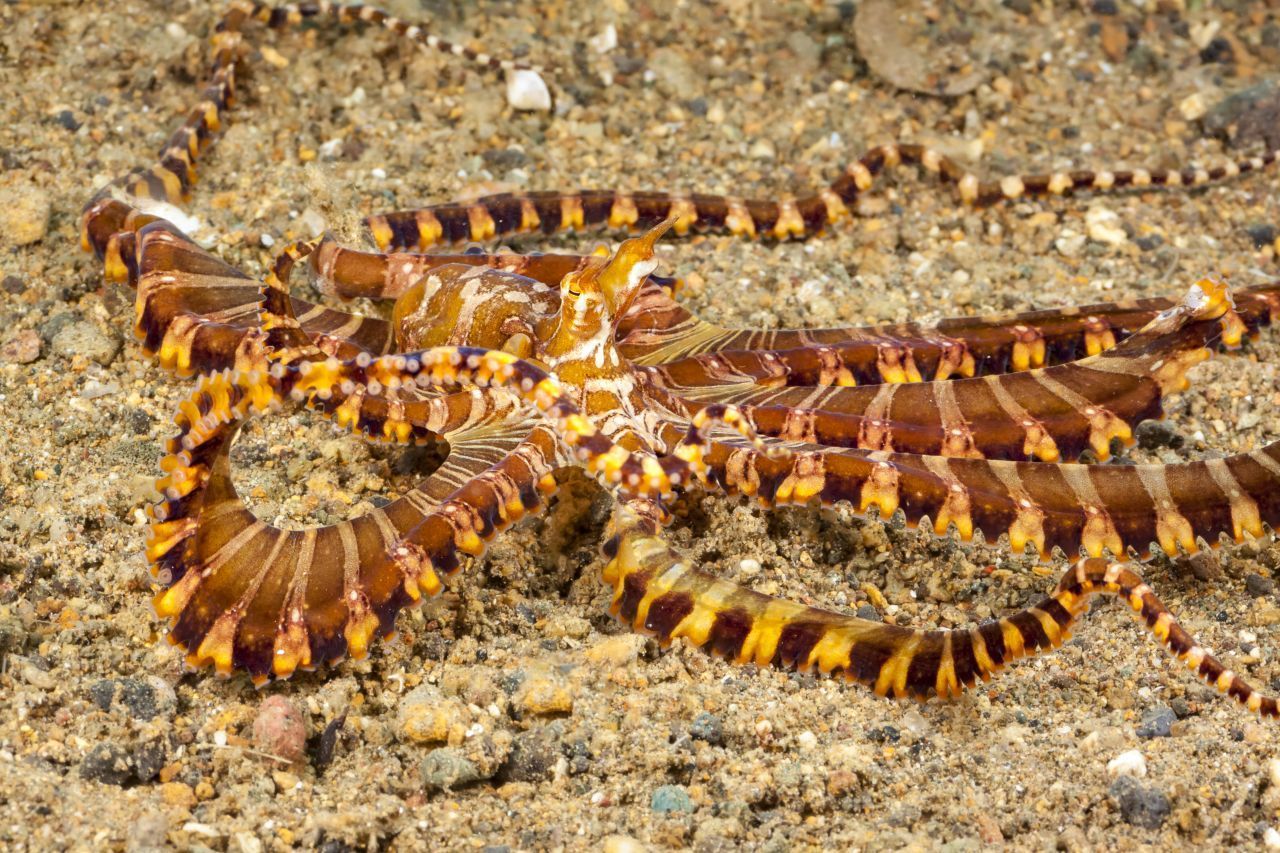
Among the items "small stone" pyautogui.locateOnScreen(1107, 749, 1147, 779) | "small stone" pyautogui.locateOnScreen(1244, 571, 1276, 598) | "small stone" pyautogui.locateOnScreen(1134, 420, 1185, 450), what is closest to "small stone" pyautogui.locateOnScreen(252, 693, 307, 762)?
"small stone" pyautogui.locateOnScreen(1107, 749, 1147, 779)

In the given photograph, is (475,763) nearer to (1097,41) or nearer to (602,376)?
(602,376)

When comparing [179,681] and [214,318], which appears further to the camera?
[214,318]

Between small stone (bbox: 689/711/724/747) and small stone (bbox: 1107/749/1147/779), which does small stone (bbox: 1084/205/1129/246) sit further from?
small stone (bbox: 689/711/724/747)

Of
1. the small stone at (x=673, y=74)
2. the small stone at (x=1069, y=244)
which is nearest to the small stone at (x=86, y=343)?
the small stone at (x=673, y=74)

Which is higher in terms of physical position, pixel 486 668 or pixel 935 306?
pixel 935 306

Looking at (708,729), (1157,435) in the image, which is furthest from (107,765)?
(1157,435)

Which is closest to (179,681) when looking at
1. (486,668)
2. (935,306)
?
(486,668)
